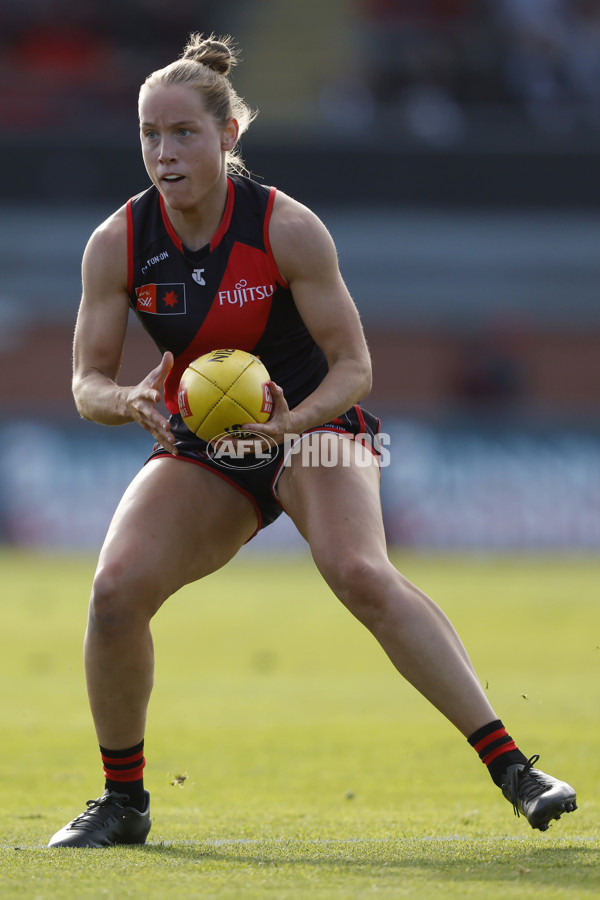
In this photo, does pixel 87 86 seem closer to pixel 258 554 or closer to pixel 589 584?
pixel 258 554

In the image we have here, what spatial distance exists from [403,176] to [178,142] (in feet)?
54.9

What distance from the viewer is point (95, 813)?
4570 mm

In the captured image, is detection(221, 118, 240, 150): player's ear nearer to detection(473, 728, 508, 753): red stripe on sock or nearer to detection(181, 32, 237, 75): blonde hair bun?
detection(181, 32, 237, 75): blonde hair bun

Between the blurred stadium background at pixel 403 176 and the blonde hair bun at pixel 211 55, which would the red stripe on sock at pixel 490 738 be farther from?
the blurred stadium background at pixel 403 176

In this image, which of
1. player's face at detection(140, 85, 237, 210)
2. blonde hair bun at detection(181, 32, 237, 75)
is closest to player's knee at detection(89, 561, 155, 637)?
player's face at detection(140, 85, 237, 210)

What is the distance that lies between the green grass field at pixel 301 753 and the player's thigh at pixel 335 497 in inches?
38.3

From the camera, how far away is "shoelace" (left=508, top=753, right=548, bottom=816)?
4.23 metres

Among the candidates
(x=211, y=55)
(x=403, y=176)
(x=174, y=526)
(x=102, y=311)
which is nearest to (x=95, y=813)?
(x=174, y=526)

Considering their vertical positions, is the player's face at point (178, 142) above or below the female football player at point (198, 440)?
above

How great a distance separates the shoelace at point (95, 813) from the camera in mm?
4523

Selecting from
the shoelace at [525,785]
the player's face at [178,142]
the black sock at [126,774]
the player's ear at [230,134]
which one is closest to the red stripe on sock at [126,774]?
the black sock at [126,774]

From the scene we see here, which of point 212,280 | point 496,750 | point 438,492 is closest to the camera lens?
point 496,750

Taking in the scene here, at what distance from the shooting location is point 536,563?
16.2 meters

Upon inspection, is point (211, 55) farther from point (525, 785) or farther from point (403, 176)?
point (403, 176)
